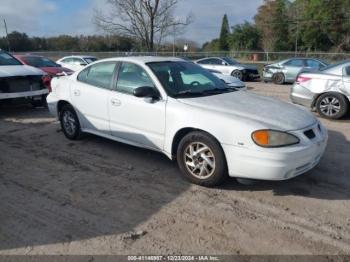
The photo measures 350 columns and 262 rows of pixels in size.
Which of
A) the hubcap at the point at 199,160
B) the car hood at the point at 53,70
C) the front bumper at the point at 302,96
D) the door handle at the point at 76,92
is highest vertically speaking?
the car hood at the point at 53,70

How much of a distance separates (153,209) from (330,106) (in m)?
5.77

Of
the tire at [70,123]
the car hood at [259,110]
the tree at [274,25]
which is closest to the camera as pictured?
the car hood at [259,110]

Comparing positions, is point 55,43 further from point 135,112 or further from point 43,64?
point 135,112

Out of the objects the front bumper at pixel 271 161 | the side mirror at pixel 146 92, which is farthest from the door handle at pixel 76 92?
the front bumper at pixel 271 161

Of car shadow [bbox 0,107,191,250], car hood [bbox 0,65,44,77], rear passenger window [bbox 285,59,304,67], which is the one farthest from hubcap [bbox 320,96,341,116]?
rear passenger window [bbox 285,59,304,67]

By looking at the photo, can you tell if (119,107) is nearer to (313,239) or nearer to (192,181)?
(192,181)

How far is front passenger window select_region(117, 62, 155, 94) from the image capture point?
5.05 m

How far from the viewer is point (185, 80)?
5.20 metres

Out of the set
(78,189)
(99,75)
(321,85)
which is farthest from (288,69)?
(78,189)

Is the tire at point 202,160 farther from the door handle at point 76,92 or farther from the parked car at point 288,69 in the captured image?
the parked car at point 288,69

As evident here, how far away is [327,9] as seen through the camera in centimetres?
4766

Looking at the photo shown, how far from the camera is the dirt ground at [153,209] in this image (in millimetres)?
3287

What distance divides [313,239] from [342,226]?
44 cm

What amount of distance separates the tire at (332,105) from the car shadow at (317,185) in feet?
10.1
